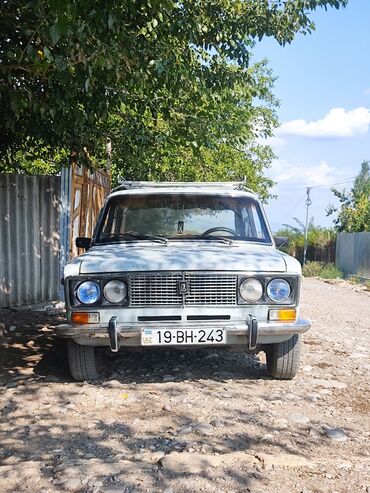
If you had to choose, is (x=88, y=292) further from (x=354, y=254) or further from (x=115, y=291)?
(x=354, y=254)

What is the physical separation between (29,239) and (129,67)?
13.0 feet

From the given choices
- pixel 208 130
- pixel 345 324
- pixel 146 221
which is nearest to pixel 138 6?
pixel 146 221

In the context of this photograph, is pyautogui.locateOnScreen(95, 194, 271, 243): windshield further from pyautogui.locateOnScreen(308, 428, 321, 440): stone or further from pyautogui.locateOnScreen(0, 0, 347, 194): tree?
pyautogui.locateOnScreen(308, 428, 321, 440): stone

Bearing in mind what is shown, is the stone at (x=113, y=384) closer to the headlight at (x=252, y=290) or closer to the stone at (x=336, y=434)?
the headlight at (x=252, y=290)

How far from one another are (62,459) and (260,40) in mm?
5490

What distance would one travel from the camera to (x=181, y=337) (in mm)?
4402

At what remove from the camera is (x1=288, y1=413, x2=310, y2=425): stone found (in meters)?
3.88

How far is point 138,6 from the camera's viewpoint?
505 cm

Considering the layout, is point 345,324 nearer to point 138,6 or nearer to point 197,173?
point 138,6

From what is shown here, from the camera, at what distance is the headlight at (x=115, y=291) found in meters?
4.44

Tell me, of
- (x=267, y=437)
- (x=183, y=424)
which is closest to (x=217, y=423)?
(x=183, y=424)

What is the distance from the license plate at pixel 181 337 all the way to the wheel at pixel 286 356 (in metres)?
0.63

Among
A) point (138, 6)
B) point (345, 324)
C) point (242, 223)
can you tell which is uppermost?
point (138, 6)

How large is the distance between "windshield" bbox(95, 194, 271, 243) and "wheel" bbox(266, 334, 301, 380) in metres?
1.10
